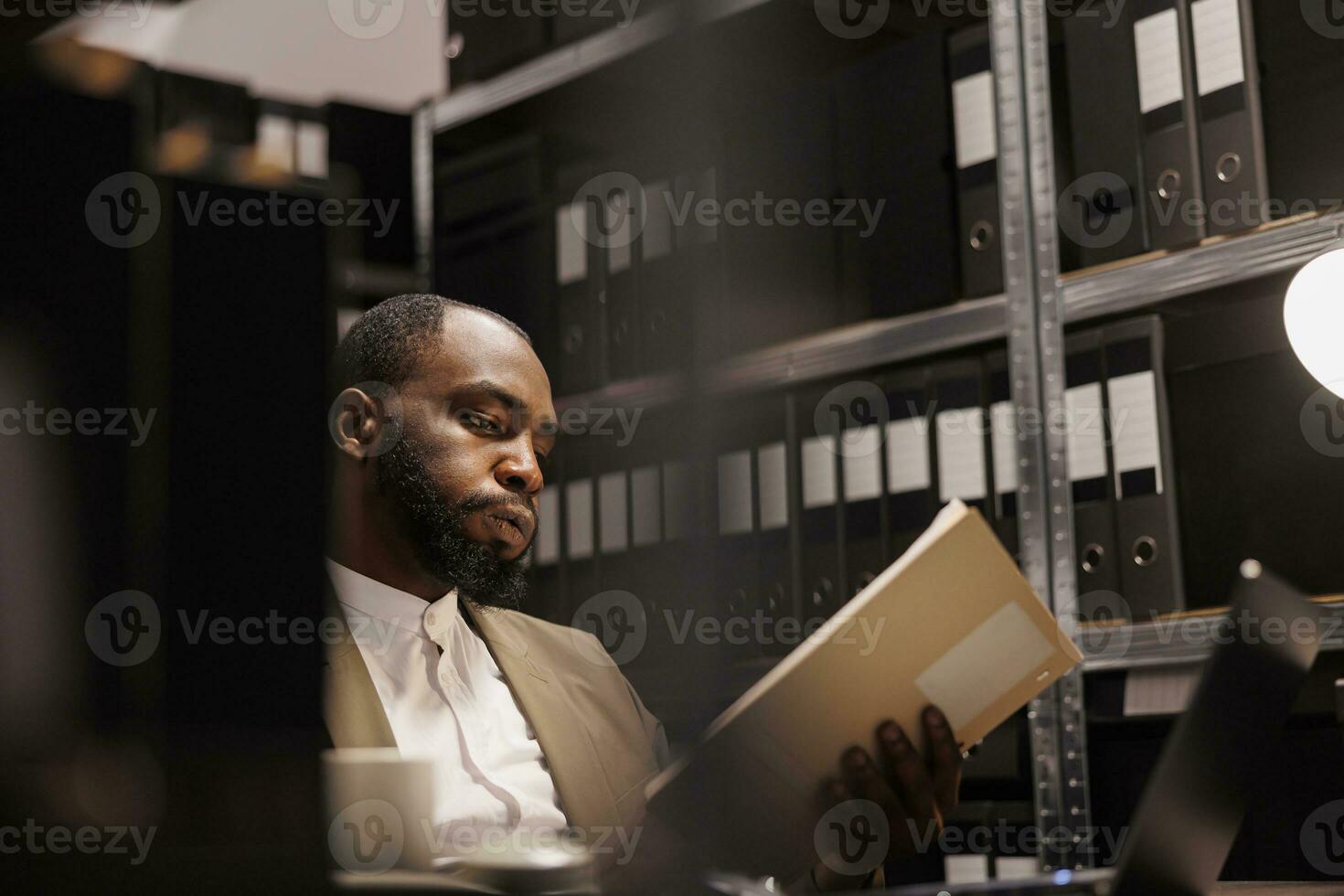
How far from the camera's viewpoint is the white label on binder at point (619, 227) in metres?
2.06

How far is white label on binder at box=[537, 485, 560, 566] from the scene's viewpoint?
7.02 feet

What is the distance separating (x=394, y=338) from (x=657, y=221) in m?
0.70

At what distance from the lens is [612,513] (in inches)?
80.9

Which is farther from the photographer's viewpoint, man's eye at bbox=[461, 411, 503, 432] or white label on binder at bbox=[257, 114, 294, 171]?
man's eye at bbox=[461, 411, 503, 432]

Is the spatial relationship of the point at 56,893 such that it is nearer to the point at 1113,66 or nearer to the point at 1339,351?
the point at 1339,351
